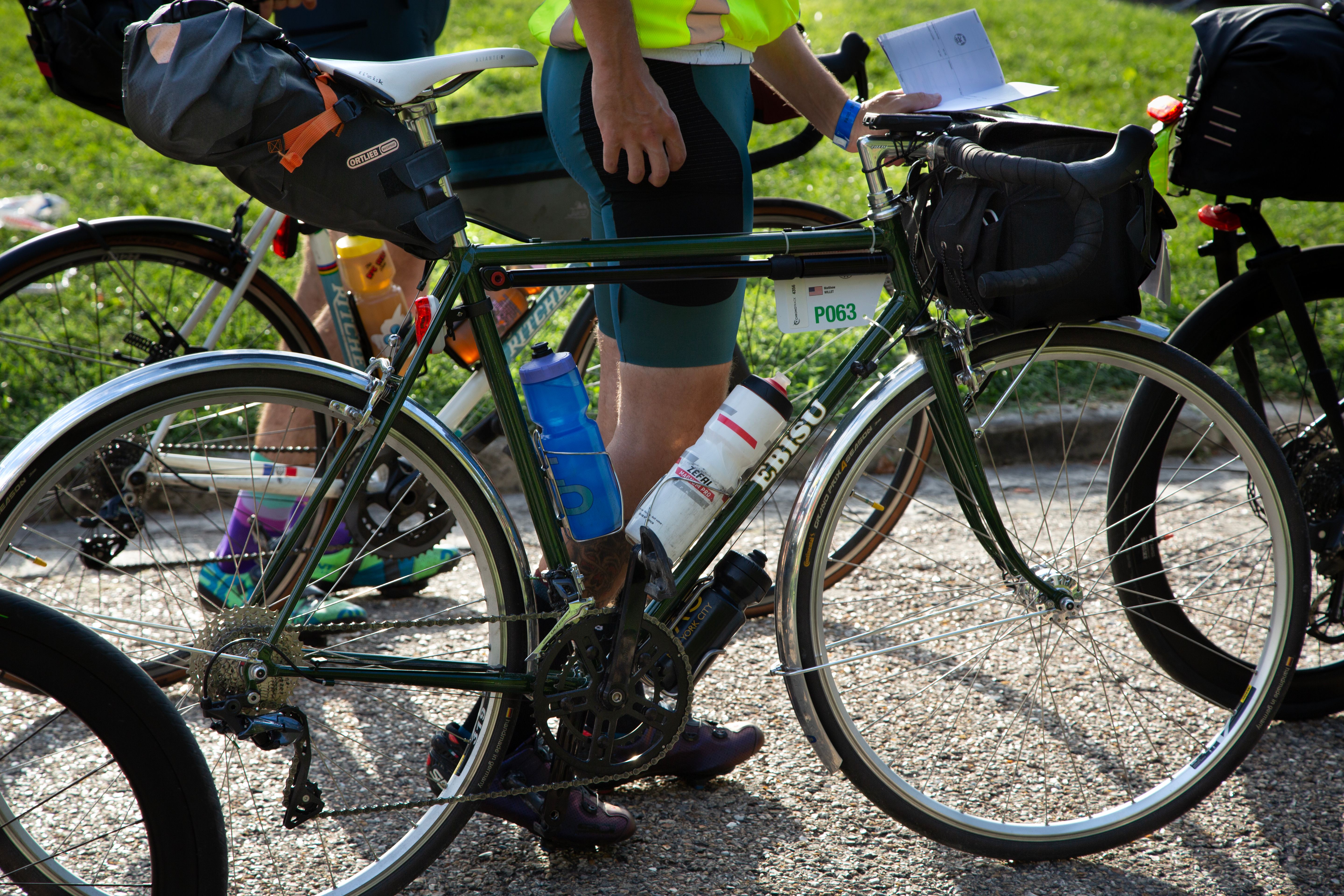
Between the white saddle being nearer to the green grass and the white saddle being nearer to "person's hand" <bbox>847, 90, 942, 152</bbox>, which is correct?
"person's hand" <bbox>847, 90, 942, 152</bbox>

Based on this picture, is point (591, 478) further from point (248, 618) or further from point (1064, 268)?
point (1064, 268)

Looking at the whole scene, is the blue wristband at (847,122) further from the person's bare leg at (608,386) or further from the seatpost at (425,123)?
the seatpost at (425,123)

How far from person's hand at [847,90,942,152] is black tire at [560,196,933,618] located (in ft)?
2.40

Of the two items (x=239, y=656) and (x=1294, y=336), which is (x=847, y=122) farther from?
(x=239, y=656)

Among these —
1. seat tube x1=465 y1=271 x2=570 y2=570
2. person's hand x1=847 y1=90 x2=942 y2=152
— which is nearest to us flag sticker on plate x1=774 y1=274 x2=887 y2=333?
person's hand x1=847 y1=90 x2=942 y2=152

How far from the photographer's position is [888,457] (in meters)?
3.10

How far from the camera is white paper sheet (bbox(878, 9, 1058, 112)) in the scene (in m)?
1.91

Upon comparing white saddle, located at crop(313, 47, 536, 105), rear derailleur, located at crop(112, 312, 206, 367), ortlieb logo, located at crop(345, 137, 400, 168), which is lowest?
rear derailleur, located at crop(112, 312, 206, 367)

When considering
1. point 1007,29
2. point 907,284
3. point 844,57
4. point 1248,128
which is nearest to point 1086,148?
point 907,284

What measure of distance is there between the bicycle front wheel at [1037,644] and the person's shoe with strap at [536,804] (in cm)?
48

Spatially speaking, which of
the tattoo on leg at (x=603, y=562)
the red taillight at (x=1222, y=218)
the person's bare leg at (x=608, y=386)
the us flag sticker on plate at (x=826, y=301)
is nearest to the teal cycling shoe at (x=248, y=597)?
the tattoo on leg at (x=603, y=562)

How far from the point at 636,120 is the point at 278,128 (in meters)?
0.57

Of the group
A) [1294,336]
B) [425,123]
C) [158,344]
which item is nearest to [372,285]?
[158,344]

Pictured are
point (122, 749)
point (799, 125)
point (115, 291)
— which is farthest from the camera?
point (799, 125)
